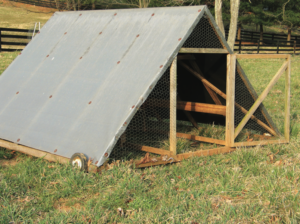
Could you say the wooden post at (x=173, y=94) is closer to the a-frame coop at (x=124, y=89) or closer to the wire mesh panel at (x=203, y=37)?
the a-frame coop at (x=124, y=89)

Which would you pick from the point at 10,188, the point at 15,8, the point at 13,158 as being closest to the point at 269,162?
the point at 10,188

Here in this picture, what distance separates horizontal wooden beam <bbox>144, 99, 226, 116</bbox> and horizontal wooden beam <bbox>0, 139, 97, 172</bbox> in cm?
227

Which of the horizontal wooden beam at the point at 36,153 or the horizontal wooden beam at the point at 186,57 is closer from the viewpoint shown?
the horizontal wooden beam at the point at 36,153

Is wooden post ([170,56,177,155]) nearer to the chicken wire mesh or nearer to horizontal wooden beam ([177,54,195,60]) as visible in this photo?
horizontal wooden beam ([177,54,195,60])

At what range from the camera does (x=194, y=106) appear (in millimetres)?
6164

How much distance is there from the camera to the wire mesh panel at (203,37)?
16.8ft

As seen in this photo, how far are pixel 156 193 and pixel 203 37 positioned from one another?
253 centimetres

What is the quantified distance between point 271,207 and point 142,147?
2.33 metres

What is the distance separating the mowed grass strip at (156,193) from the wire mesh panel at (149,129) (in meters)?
0.85

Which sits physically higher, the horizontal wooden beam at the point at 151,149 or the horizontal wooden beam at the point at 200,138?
the horizontal wooden beam at the point at 200,138

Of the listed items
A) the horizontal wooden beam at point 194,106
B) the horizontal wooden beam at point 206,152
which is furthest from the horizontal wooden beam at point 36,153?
the horizontal wooden beam at point 194,106

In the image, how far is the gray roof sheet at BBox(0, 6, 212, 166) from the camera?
14.9ft

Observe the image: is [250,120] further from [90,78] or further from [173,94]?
[90,78]

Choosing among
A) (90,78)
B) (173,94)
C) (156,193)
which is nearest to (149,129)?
(90,78)
